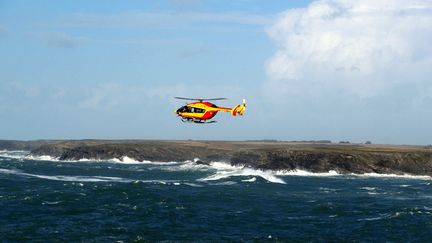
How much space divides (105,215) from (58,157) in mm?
136925

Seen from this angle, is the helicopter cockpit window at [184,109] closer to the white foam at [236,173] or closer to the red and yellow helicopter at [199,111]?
the red and yellow helicopter at [199,111]

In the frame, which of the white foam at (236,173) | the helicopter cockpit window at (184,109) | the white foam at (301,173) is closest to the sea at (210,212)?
the white foam at (236,173)

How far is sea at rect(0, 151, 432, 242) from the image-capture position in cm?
5047

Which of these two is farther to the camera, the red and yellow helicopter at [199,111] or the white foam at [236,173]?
the white foam at [236,173]

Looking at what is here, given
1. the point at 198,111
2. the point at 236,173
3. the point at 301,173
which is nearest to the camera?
the point at 198,111

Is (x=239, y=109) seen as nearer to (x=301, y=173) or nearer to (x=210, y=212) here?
(x=210, y=212)

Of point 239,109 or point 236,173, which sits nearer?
point 239,109

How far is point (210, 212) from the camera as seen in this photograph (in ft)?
202

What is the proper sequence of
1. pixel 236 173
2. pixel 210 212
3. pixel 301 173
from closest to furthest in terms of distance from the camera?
pixel 210 212 → pixel 236 173 → pixel 301 173

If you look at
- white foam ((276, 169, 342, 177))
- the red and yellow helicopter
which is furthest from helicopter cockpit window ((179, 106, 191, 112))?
white foam ((276, 169, 342, 177))

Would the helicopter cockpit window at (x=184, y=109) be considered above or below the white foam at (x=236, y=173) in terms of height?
above

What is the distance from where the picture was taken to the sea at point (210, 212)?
50.5 m

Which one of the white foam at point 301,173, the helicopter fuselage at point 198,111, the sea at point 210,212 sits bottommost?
the sea at point 210,212

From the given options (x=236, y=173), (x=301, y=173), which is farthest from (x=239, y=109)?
(x=301, y=173)
